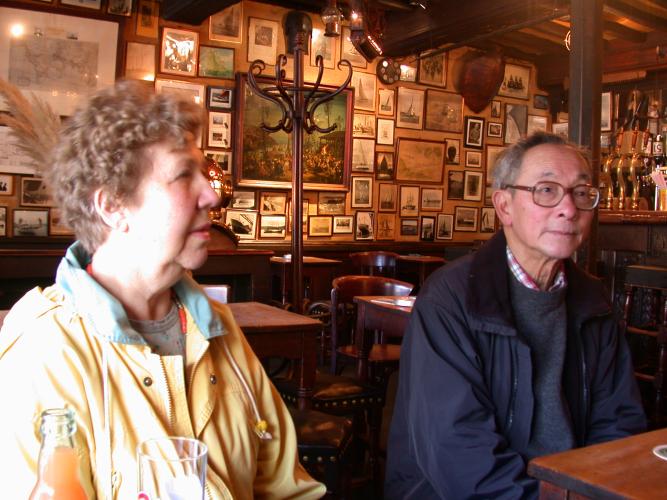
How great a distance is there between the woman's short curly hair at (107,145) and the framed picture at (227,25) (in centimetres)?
578

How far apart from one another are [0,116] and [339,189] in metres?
6.12

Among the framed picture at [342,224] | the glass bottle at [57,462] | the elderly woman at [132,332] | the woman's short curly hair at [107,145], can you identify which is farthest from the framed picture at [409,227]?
the glass bottle at [57,462]

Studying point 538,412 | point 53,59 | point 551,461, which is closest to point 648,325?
point 538,412

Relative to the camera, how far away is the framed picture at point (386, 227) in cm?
821

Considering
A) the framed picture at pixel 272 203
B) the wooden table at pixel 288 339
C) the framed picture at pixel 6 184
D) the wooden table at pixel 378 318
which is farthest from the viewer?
the framed picture at pixel 272 203

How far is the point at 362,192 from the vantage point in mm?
8031

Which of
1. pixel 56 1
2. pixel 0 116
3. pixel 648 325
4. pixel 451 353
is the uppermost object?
pixel 56 1

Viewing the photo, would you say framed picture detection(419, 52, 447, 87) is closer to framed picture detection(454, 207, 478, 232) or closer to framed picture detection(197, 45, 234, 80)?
framed picture detection(454, 207, 478, 232)

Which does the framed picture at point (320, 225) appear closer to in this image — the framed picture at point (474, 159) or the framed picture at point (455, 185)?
the framed picture at point (455, 185)

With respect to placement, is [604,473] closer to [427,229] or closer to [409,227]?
[409,227]

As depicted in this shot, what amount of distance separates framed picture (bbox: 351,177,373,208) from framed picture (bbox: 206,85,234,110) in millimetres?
1638

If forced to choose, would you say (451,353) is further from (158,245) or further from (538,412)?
(158,245)

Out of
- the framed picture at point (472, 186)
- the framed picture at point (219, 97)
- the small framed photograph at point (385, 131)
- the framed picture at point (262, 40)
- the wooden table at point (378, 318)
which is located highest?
the framed picture at point (262, 40)

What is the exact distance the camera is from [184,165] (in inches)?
60.0
